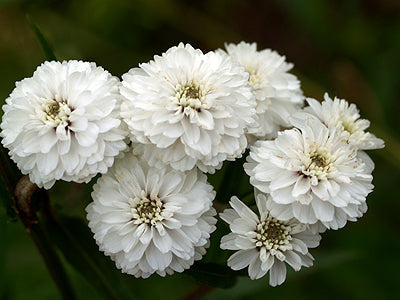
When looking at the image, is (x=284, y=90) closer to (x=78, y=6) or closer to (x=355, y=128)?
(x=355, y=128)

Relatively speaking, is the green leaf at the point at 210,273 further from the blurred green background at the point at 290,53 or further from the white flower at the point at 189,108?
the blurred green background at the point at 290,53

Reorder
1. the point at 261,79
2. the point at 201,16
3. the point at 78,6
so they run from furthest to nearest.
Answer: the point at 201,16 < the point at 78,6 < the point at 261,79

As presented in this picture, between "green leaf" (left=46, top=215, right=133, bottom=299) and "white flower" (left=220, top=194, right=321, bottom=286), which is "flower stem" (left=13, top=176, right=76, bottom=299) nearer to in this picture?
"green leaf" (left=46, top=215, right=133, bottom=299)

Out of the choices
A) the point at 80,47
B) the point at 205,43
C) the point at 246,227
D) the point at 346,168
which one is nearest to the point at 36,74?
the point at 246,227

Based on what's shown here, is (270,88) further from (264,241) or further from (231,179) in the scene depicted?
(264,241)

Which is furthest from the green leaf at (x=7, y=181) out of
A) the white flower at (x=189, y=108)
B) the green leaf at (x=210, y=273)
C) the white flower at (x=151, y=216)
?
the green leaf at (x=210, y=273)

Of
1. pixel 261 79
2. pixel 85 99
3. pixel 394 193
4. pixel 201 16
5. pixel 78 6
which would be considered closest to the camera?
pixel 85 99
